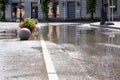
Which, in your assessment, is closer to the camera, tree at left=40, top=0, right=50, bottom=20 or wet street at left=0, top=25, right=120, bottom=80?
wet street at left=0, top=25, right=120, bottom=80

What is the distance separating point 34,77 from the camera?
9453 millimetres

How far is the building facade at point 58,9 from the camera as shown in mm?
68625

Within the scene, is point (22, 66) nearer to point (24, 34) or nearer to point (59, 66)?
point (59, 66)

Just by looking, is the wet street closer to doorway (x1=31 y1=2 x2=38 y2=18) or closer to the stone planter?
the stone planter

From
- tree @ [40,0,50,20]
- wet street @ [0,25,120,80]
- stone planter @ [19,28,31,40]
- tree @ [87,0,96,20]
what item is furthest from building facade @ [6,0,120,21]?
wet street @ [0,25,120,80]

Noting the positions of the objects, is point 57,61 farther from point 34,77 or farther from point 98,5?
point 98,5

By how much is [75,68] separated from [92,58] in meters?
2.44

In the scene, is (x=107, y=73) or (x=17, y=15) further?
(x=17, y=15)

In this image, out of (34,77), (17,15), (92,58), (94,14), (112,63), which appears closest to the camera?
(34,77)

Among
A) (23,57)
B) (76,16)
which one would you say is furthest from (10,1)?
(23,57)

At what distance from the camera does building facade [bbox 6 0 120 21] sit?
225 feet

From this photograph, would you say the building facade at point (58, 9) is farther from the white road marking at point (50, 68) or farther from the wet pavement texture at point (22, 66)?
the white road marking at point (50, 68)

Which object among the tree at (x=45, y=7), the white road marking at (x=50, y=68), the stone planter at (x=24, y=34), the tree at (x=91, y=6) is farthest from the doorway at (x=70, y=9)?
the white road marking at (x=50, y=68)

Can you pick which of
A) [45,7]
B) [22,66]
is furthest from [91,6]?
[22,66]
